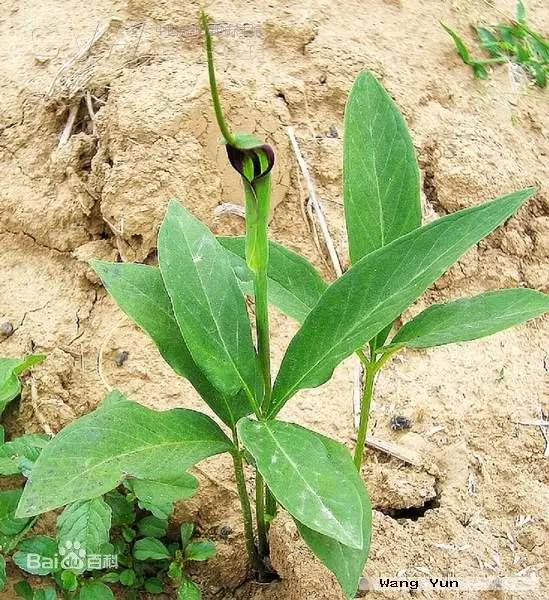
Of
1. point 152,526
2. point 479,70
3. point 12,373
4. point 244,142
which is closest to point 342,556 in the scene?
point 152,526

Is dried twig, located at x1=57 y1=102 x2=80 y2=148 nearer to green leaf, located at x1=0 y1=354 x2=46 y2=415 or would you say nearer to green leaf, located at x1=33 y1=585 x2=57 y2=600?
green leaf, located at x1=0 y1=354 x2=46 y2=415

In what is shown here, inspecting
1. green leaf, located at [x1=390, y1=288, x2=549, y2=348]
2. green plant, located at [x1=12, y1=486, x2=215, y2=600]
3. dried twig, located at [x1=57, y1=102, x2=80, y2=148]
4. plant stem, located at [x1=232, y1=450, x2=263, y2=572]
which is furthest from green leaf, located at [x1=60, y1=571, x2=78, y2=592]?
dried twig, located at [x1=57, y1=102, x2=80, y2=148]

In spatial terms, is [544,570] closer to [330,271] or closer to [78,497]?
[330,271]

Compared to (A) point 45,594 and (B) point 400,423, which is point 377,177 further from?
(A) point 45,594

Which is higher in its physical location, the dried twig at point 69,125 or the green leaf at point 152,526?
the dried twig at point 69,125

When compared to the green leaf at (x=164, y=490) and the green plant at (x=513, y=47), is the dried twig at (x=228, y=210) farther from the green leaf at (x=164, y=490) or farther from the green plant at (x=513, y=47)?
the green plant at (x=513, y=47)

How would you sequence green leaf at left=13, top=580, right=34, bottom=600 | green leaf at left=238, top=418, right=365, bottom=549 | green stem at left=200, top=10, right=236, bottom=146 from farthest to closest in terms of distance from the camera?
green leaf at left=13, top=580, right=34, bottom=600
green leaf at left=238, top=418, right=365, bottom=549
green stem at left=200, top=10, right=236, bottom=146

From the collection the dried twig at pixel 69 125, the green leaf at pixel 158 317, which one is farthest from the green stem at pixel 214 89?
the dried twig at pixel 69 125

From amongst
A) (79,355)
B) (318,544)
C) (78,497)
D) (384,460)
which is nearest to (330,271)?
(384,460)
